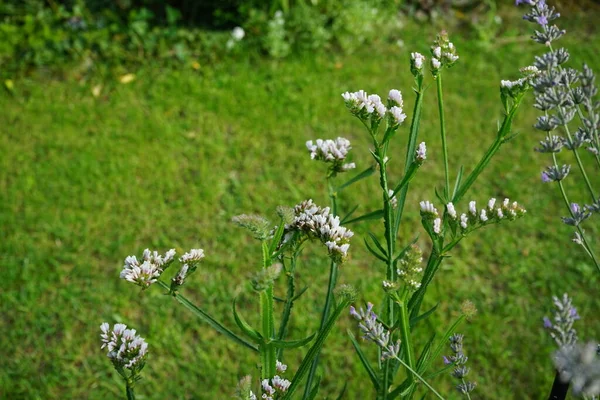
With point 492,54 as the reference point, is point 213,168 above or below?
below

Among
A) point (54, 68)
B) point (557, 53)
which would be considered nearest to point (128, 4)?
point (54, 68)

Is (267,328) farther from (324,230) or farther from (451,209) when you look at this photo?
(451,209)

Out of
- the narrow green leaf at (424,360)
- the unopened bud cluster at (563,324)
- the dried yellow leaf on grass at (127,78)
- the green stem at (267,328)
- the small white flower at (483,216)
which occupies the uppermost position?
the small white flower at (483,216)

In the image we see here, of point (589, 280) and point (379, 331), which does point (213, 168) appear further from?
point (379, 331)

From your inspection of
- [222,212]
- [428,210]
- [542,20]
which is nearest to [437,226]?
[428,210]

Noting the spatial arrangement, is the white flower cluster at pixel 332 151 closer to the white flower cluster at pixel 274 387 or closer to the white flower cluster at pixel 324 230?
the white flower cluster at pixel 324 230

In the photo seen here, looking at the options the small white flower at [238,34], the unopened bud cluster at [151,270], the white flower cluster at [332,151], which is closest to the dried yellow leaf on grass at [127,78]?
the small white flower at [238,34]
